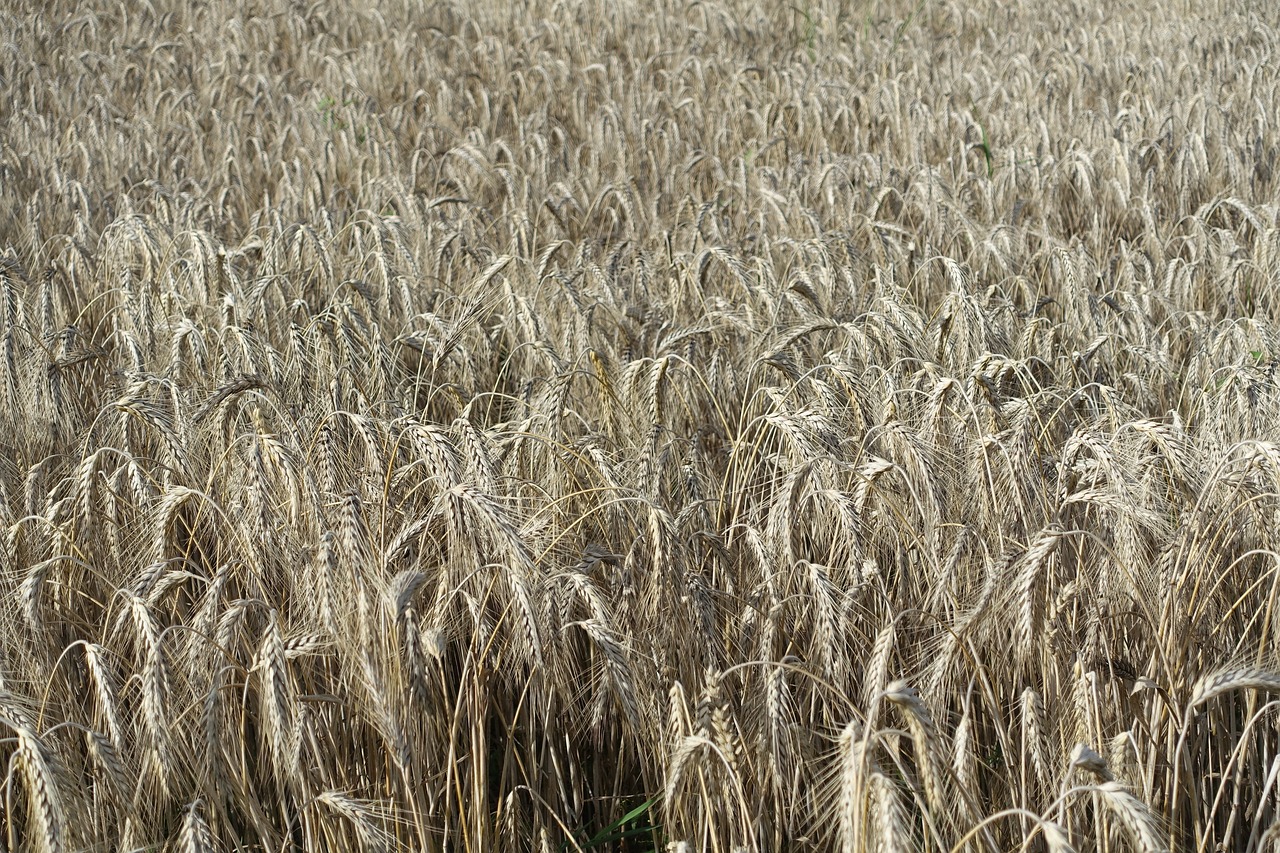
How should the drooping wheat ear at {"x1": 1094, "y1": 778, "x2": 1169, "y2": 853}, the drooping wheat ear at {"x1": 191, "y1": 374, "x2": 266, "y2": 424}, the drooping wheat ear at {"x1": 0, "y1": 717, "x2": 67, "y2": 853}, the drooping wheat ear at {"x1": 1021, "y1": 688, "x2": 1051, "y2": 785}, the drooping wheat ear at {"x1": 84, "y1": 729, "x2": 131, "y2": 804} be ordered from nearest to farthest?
the drooping wheat ear at {"x1": 1094, "y1": 778, "x2": 1169, "y2": 853}, the drooping wheat ear at {"x1": 0, "y1": 717, "x2": 67, "y2": 853}, the drooping wheat ear at {"x1": 84, "y1": 729, "x2": 131, "y2": 804}, the drooping wheat ear at {"x1": 1021, "y1": 688, "x2": 1051, "y2": 785}, the drooping wheat ear at {"x1": 191, "y1": 374, "x2": 266, "y2": 424}

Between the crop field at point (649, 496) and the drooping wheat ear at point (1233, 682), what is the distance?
0.16m

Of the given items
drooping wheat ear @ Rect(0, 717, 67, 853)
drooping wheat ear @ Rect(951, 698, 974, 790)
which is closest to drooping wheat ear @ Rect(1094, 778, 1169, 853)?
drooping wheat ear @ Rect(951, 698, 974, 790)

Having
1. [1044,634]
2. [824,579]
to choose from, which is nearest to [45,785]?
[824,579]

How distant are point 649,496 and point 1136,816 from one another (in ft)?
3.87

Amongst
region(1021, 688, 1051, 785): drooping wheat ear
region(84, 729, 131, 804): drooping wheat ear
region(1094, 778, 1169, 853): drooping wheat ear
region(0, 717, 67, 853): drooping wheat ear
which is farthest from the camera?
region(1021, 688, 1051, 785): drooping wheat ear

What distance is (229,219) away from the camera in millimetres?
4617

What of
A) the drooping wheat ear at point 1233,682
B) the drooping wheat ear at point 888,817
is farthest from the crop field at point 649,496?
the drooping wheat ear at point 1233,682

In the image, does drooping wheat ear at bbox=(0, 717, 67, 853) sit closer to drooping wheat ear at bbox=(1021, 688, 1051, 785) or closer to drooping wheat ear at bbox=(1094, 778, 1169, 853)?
drooping wheat ear at bbox=(1094, 778, 1169, 853)

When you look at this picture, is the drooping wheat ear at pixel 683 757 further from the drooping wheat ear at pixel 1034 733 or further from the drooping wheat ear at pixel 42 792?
the drooping wheat ear at pixel 42 792

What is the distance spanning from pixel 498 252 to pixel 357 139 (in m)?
2.12

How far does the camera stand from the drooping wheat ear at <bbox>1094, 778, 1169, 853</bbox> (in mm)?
1177

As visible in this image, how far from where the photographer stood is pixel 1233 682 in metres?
1.41

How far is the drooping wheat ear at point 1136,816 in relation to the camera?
1.18 metres

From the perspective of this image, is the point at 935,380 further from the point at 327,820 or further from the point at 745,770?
the point at 327,820
